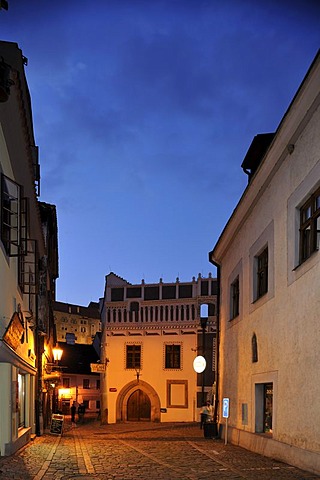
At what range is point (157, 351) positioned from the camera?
133 ft

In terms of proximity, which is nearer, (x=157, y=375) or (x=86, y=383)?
(x=157, y=375)

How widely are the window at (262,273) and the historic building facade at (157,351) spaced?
21.2 m

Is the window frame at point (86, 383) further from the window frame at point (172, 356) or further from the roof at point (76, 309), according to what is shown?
the roof at point (76, 309)

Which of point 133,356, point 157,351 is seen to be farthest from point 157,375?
point 133,356

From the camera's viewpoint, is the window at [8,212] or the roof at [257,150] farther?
the roof at [257,150]

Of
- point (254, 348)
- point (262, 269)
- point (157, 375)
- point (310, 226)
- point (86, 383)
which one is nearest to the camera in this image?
point (310, 226)

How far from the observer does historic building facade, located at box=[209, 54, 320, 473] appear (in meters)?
12.3

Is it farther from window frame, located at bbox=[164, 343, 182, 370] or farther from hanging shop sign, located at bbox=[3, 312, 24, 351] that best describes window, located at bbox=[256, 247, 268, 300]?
window frame, located at bbox=[164, 343, 182, 370]

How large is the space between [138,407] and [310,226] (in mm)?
29094

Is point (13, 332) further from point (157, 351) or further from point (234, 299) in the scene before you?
point (157, 351)

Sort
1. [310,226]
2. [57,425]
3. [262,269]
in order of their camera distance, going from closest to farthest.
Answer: [310,226] < [262,269] < [57,425]

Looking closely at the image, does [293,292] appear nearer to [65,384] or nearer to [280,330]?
[280,330]

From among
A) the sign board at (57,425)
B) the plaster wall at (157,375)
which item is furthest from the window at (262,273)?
the plaster wall at (157,375)

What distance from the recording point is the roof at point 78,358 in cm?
6009
